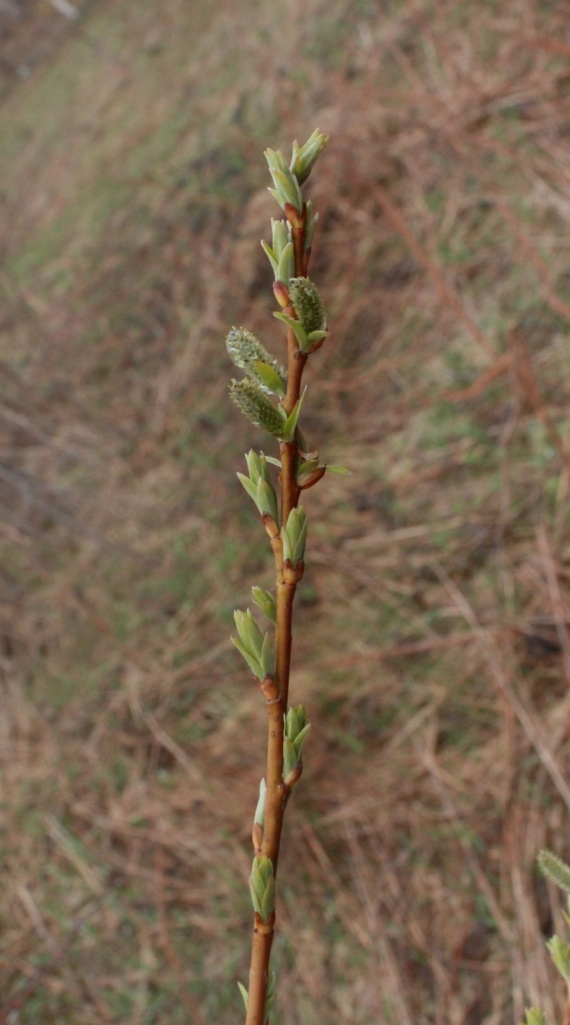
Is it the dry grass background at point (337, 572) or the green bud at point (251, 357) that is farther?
the dry grass background at point (337, 572)

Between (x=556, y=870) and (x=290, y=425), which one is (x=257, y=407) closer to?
(x=290, y=425)

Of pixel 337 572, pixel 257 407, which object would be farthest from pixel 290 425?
pixel 337 572

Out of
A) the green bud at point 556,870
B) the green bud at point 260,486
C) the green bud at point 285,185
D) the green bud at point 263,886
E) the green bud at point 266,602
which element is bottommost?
the green bud at point 556,870

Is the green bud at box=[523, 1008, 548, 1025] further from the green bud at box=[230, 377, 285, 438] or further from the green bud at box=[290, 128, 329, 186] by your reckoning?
the green bud at box=[290, 128, 329, 186]

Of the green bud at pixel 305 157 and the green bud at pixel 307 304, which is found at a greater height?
the green bud at pixel 305 157

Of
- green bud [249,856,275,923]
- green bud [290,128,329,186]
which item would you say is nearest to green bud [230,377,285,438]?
green bud [290,128,329,186]

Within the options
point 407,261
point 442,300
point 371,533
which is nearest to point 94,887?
point 371,533

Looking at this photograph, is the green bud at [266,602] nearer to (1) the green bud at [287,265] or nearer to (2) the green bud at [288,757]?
(2) the green bud at [288,757]

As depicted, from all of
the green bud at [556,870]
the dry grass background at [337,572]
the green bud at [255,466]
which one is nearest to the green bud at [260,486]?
the green bud at [255,466]
